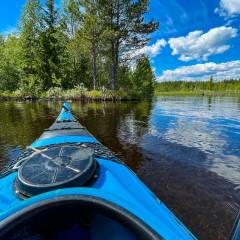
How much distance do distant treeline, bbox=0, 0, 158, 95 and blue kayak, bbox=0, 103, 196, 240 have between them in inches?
947

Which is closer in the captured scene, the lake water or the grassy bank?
the lake water

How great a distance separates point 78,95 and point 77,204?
27.1 m

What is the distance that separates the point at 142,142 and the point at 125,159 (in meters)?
1.81

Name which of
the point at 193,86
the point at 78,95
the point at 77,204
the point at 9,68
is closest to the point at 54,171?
the point at 77,204

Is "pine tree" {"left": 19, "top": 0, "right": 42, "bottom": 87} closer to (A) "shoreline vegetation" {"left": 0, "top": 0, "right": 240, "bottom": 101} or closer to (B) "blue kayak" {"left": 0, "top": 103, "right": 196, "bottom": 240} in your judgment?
(A) "shoreline vegetation" {"left": 0, "top": 0, "right": 240, "bottom": 101}

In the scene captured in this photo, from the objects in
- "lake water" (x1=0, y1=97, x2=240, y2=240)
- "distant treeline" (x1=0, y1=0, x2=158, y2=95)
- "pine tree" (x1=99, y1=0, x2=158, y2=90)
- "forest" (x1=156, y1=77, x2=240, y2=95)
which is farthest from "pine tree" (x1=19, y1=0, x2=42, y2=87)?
"forest" (x1=156, y1=77, x2=240, y2=95)

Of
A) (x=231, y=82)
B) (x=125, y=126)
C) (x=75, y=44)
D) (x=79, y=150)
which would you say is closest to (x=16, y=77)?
(x=75, y=44)

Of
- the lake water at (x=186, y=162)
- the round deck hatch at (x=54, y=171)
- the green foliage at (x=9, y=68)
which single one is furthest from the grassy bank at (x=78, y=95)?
the round deck hatch at (x=54, y=171)

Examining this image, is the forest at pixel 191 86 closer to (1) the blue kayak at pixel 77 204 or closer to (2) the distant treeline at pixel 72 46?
(2) the distant treeline at pixel 72 46

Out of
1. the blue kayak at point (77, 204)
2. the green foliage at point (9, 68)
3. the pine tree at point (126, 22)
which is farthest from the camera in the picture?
the green foliage at point (9, 68)

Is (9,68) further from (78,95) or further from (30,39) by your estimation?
(78,95)

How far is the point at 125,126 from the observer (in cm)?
1086

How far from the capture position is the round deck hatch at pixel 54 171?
1971mm

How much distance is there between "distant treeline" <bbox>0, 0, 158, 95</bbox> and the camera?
26.3 meters
